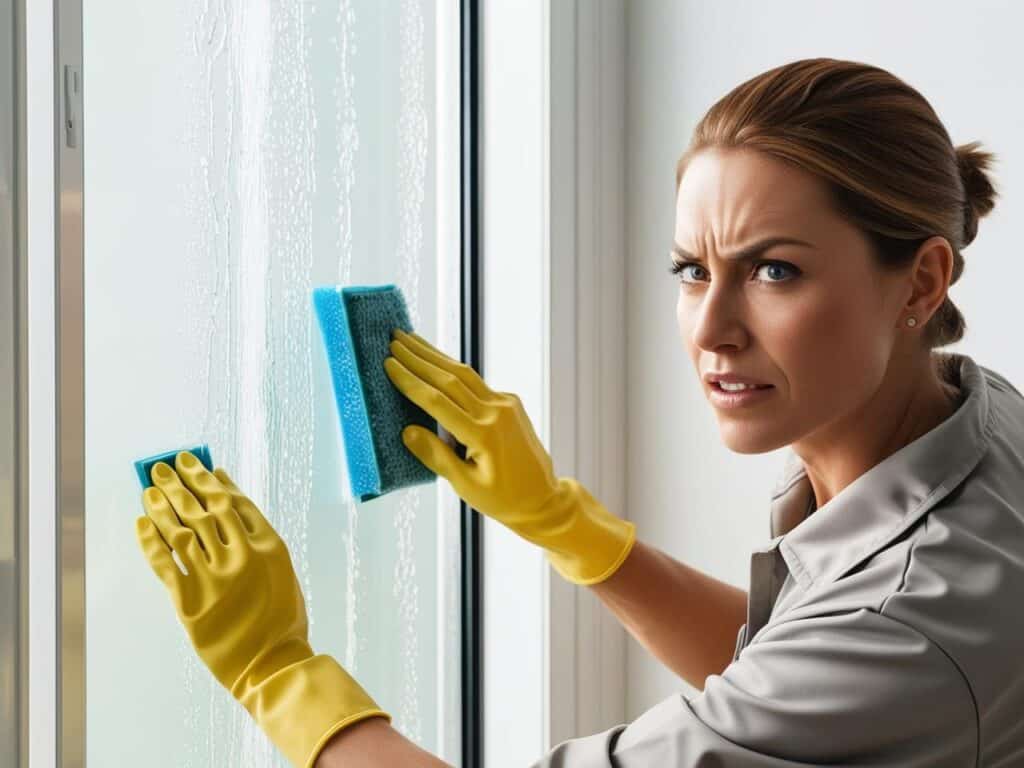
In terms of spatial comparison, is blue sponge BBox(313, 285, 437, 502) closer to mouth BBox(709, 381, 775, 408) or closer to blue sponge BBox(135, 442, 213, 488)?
blue sponge BBox(135, 442, 213, 488)

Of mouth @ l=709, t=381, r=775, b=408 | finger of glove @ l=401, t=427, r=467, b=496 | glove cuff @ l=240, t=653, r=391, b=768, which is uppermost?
mouth @ l=709, t=381, r=775, b=408

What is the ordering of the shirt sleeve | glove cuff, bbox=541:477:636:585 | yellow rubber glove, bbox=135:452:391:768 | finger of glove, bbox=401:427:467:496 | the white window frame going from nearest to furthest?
1. the shirt sleeve
2. yellow rubber glove, bbox=135:452:391:768
3. finger of glove, bbox=401:427:467:496
4. glove cuff, bbox=541:477:636:585
5. the white window frame

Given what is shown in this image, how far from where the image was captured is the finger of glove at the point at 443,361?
3.68ft

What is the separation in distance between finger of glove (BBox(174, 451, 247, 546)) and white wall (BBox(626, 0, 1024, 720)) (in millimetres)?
669

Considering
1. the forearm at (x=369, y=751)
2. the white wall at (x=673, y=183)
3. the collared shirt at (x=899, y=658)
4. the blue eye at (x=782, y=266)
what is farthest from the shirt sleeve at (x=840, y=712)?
the white wall at (x=673, y=183)

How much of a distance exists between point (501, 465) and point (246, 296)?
30 centimetres

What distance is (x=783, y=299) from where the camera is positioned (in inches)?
35.9

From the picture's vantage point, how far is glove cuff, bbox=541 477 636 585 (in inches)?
47.6

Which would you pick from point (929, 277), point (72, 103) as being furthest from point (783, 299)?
point (72, 103)

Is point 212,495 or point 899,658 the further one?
point 212,495

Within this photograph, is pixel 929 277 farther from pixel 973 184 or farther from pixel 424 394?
pixel 424 394

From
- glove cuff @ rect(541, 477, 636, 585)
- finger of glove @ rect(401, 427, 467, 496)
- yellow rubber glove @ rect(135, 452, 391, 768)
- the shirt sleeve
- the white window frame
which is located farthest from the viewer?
the white window frame

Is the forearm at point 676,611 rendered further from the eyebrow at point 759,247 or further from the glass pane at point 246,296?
the eyebrow at point 759,247

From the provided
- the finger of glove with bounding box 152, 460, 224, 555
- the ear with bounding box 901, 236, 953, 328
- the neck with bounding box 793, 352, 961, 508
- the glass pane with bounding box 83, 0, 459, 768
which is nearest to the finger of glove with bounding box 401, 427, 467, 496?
the glass pane with bounding box 83, 0, 459, 768
